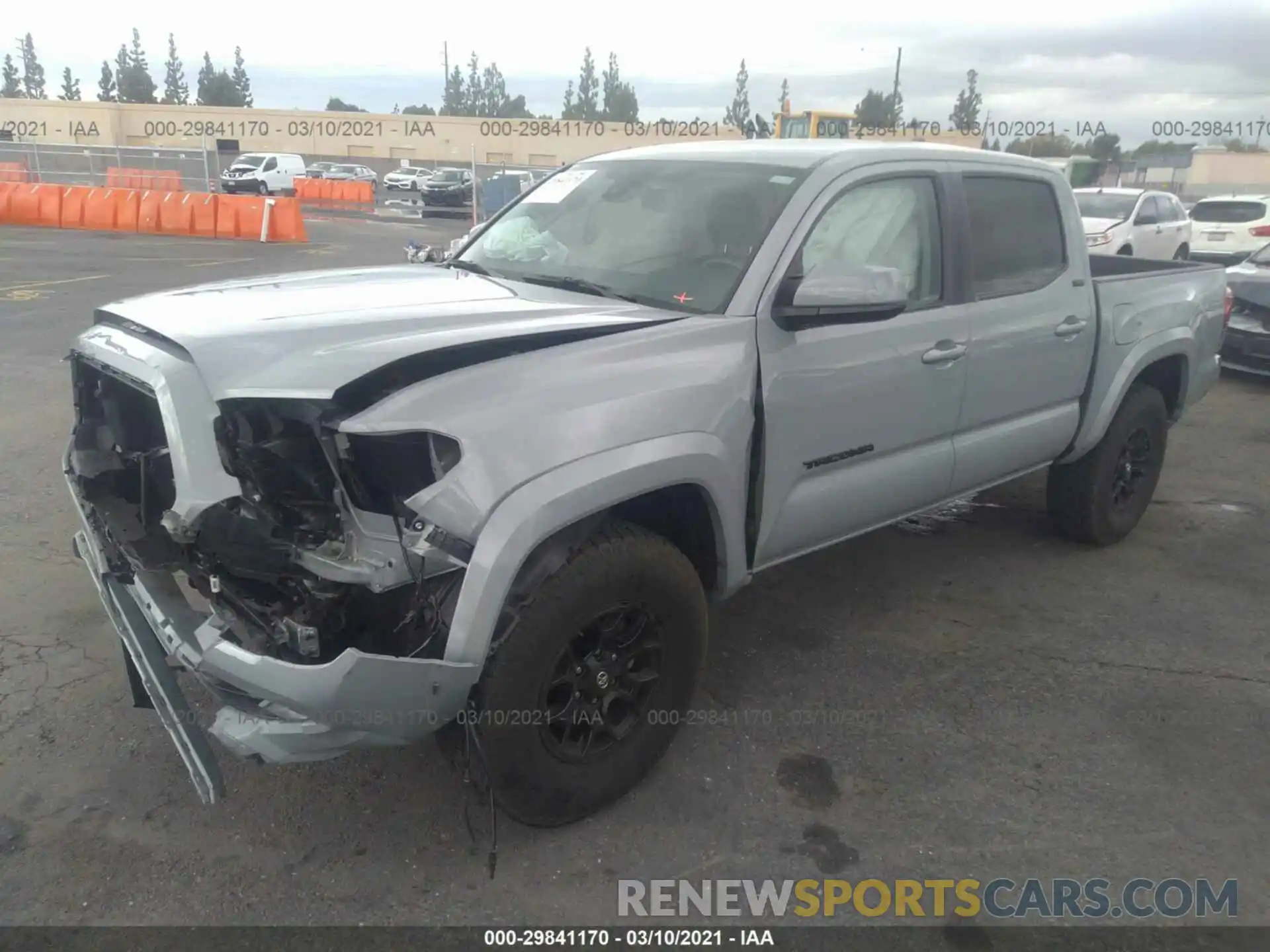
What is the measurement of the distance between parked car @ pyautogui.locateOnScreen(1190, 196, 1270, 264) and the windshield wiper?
16.5m

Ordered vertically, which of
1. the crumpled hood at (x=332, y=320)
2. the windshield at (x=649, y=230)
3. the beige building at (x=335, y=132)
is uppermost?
the beige building at (x=335, y=132)

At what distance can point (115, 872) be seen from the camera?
270cm

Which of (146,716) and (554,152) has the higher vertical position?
(554,152)

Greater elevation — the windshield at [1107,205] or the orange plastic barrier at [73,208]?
the windshield at [1107,205]

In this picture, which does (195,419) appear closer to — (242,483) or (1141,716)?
(242,483)

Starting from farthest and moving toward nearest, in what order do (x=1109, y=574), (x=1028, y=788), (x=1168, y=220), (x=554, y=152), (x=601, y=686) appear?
(x=554, y=152), (x=1168, y=220), (x=1109, y=574), (x=1028, y=788), (x=601, y=686)

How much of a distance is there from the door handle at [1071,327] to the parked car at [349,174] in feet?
134

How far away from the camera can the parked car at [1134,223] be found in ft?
47.6

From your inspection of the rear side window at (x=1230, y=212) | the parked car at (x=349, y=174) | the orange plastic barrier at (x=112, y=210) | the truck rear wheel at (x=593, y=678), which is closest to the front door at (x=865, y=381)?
the truck rear wheel at (x=593, y=678)

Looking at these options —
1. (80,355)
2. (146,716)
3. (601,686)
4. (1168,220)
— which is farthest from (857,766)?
(1168,220)

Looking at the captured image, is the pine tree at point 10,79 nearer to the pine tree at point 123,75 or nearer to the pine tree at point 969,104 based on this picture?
the pine tree at point 123,75

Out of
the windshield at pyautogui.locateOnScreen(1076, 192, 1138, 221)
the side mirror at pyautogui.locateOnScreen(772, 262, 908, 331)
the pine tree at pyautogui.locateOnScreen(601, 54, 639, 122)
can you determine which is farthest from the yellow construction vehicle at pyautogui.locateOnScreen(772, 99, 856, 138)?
the pine tree at pyautogui.locateOnScreen(601, 54, 639, 122)

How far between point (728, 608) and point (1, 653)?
2.90 meters

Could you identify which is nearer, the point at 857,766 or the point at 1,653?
the point at 857,766
